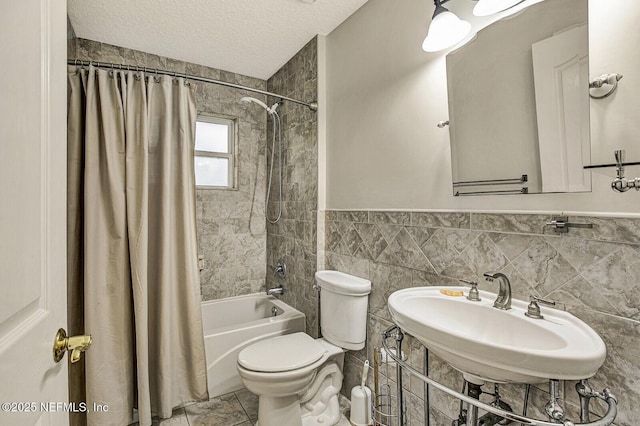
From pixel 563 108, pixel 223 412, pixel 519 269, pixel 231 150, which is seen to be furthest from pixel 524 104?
pixel 231 150

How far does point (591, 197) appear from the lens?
91cm

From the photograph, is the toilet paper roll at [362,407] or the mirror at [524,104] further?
the toilet paper roll at [362,407]

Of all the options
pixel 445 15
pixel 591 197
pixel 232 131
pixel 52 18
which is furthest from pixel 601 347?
pixel 232 131

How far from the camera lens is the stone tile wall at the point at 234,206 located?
8.78 ft

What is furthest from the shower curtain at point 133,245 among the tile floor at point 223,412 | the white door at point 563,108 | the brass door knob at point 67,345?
the white door at point 563,108

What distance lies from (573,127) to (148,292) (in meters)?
2.22

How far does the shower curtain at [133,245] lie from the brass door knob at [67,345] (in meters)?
1.12

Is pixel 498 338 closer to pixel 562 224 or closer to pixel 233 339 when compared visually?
pixel 562 224

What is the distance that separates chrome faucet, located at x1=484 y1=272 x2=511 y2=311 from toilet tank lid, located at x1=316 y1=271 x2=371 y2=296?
2.41 feet

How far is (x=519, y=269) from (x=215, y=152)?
2558 millimetres

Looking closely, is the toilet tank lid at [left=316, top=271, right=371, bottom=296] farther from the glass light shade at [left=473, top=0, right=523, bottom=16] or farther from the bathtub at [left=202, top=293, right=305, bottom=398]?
the glass light shade at [left=473, top=0, right=523, bottom=16]

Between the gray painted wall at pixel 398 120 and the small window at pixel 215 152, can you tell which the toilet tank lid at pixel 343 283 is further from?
the small window at pixel 215 152

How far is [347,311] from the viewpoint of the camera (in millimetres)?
1727

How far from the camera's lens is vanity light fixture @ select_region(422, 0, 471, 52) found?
1218mm
